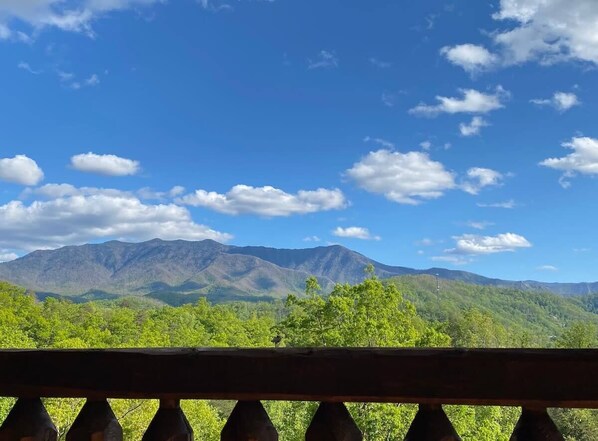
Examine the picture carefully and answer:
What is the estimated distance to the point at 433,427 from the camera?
79 cm

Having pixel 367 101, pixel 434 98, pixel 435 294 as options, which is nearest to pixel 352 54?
pixel 367 101

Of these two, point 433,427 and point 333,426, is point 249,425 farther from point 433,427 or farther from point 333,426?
point 433,427

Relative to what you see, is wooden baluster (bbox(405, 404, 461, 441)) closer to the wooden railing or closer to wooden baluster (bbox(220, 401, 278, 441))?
the wooden railing

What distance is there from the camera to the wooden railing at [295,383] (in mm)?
740

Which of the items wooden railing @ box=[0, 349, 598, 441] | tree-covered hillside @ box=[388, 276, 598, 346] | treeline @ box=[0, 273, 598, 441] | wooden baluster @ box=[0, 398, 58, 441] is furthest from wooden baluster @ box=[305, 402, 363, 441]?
tree-covered hillside @ box=[388, 276, 598, 346]

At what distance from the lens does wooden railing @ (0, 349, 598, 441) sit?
2.43 ft

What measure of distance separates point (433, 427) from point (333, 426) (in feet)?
0.46

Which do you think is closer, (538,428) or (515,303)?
(538,428)

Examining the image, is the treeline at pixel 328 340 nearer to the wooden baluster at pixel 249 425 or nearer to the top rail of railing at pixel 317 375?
the top rail of railing at pixel 317 375

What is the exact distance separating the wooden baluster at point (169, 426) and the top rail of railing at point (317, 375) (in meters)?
0.04

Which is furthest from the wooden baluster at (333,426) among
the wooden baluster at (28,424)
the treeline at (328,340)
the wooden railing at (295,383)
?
the wooden baluster at (28,424)

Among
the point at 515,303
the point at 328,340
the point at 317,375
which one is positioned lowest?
the point at 328,340

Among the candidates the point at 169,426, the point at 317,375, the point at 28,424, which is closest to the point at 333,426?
the point at 317,375

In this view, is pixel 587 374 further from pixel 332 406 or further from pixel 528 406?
pixel 332 406
